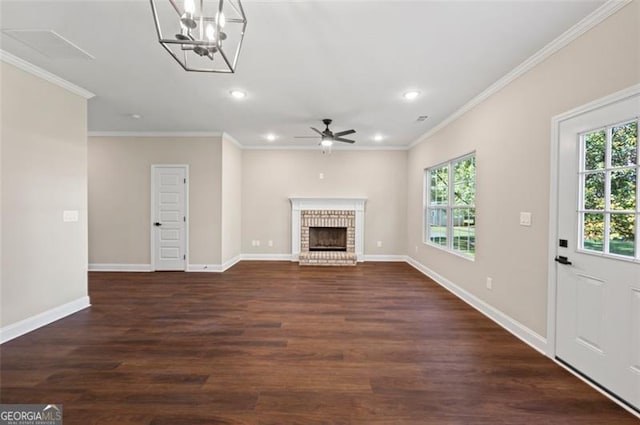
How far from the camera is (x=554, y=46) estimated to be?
2375mm

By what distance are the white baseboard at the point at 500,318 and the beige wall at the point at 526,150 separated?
0.06 meters

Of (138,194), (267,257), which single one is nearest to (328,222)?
(267,257)

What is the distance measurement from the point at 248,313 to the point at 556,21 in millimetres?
4081

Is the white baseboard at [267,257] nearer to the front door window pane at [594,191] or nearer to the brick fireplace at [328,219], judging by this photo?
the brick fireplace at [328,219]

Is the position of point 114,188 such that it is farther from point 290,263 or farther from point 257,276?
point 290,263

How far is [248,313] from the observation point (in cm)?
344

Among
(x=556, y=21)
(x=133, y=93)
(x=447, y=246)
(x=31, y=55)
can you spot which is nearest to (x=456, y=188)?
(x=447, y=246)

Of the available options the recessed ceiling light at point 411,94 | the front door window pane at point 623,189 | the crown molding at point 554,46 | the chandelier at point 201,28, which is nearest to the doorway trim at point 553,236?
the front door window pane at point 623,189

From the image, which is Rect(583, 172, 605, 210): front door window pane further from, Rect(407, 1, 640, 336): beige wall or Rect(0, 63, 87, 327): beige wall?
Rect(0, 63, 87, 327): beige wall

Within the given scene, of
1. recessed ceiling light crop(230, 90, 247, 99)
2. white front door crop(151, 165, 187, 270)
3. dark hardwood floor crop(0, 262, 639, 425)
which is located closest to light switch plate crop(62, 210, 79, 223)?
dark hardwood floor crop(0, 262, 639, 425)

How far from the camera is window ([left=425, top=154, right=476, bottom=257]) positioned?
399 cm

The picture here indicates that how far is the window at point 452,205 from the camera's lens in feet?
13.1

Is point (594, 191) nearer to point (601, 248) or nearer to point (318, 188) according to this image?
point (601, 248)

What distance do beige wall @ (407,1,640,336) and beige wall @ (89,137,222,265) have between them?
4563 mm
